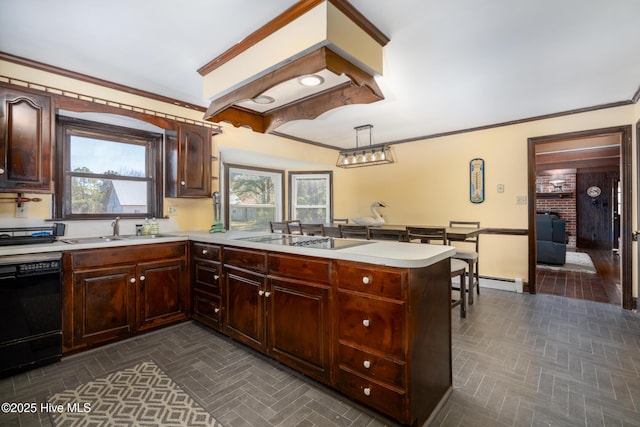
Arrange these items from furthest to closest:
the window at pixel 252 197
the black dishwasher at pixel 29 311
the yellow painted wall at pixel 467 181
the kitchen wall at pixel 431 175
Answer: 1. the window at pixel 252 197
2. the yellow painted wall at pixel 467 181
3. the kitchen wall at pixel 431 175
4. the black dishwasher at pixel 29 311

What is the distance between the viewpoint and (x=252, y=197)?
4.98 metres

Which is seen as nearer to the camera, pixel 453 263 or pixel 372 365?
pixel 372 365

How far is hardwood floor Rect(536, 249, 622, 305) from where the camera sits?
3787 millimetres

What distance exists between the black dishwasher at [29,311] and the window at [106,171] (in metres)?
0.84

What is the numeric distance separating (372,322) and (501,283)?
11.6ft

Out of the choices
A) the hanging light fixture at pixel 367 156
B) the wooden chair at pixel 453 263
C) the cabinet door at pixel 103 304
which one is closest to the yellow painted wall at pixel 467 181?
the hanging light fixture at pixel 367 156

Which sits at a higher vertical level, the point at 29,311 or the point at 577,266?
the point at 29,311

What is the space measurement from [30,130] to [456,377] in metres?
3.85

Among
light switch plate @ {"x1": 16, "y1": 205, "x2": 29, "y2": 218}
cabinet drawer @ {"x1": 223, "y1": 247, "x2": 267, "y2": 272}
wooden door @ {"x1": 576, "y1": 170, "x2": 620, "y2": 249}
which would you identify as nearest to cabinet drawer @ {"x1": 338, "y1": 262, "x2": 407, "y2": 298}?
cabinet drawer @ {"x1": 223, "y1": 247, "x2": 267, "y2": 272}

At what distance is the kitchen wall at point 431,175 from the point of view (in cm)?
338

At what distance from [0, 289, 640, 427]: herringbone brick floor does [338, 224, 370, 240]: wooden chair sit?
1347 millimetres

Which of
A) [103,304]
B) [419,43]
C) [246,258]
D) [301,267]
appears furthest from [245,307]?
[419,43]

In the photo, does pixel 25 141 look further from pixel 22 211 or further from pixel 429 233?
pixel 429 233

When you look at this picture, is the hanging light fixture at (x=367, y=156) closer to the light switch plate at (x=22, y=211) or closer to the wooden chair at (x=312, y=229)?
the wooden chair at (x=312, y=229)
